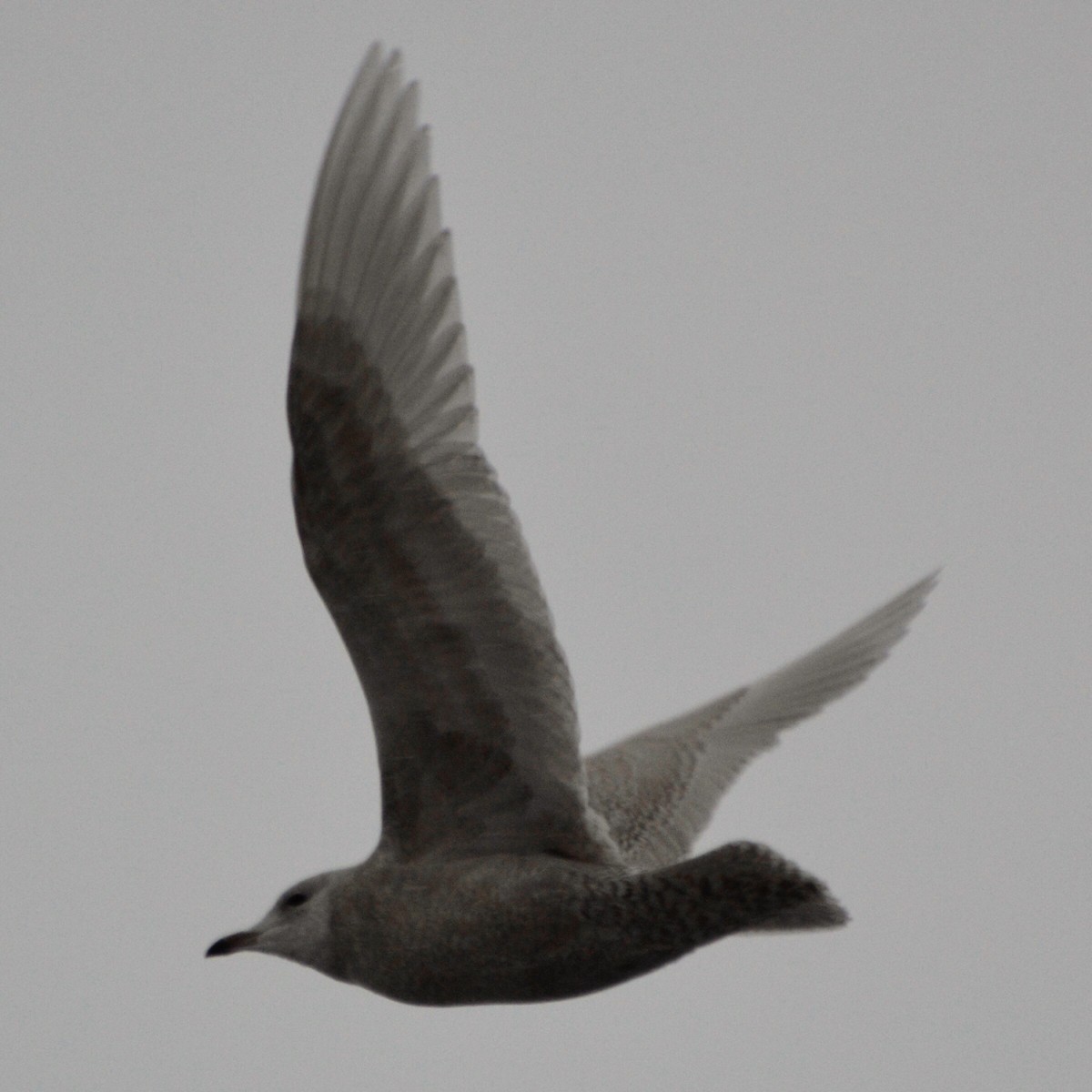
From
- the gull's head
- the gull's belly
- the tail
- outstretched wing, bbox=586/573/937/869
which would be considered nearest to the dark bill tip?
the gull's head

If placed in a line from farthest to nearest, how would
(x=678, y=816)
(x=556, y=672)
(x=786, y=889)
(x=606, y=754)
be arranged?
(x=606, y=754), (x=678, y=816), (x=556, y=672), (x=786, y=889)

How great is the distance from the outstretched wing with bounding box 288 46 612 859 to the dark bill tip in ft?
4.01

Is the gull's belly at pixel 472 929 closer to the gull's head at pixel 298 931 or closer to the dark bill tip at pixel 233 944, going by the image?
the gull's head at pixel 298 931

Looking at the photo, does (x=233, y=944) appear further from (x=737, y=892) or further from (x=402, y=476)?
(x=737, y=892)

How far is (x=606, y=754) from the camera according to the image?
10625 millimetres

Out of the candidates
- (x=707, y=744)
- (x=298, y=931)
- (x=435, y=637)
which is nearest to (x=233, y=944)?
(x=298, y=931)

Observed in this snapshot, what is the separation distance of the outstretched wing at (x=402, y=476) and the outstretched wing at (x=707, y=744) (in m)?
1.58

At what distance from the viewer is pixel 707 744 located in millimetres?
10758

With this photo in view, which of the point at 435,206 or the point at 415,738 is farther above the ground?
the point at 435,206

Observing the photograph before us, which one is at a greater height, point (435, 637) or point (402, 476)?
point (402, 476)

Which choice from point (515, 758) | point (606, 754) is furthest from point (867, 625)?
point (515, 758)

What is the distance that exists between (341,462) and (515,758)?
4.13 feet

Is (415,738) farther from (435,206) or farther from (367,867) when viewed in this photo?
(435,206)

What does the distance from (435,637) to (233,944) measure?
1.73 m
